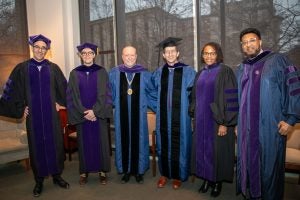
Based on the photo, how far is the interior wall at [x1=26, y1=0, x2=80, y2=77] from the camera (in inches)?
233

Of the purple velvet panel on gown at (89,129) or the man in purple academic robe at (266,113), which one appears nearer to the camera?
the man in purple academic robe at (266,113)

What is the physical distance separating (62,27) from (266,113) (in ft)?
14.7

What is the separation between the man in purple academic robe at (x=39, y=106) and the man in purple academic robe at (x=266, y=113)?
2341mm

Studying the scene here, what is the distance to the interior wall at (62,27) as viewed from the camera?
5914mm

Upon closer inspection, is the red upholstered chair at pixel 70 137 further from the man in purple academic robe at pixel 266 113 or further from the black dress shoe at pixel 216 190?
the man in purple academic robe at pixel 266 113

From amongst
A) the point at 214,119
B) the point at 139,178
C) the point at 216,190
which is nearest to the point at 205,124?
the point at 214,119

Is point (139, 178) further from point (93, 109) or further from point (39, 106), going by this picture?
Answer: point (39, 106)

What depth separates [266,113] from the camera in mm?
2809

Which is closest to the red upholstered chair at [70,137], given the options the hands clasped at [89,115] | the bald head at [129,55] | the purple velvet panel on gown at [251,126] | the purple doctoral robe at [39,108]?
the purple doctoral robe at [39,108]

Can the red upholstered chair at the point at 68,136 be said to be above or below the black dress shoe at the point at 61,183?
above

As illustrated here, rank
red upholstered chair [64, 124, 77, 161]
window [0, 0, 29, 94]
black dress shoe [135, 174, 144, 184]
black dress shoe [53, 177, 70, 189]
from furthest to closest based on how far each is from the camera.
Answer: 1. window [0, 0, 29, 94]
2. red upholstered chair [64, 124, 77, 161]
3. black dress shoe [135, 174, 144, 184]
4. black dress shoe [53, 177, 70, 189]

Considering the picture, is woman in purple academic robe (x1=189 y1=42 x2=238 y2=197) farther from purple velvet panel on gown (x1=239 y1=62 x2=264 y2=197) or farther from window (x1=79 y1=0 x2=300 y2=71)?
window (x1=79 y1=0 x2=300 y2=71)

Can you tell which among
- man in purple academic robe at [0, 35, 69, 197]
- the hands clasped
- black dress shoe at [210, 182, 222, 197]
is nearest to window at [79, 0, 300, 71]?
the hands clasped

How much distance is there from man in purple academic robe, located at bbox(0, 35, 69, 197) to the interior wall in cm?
223
